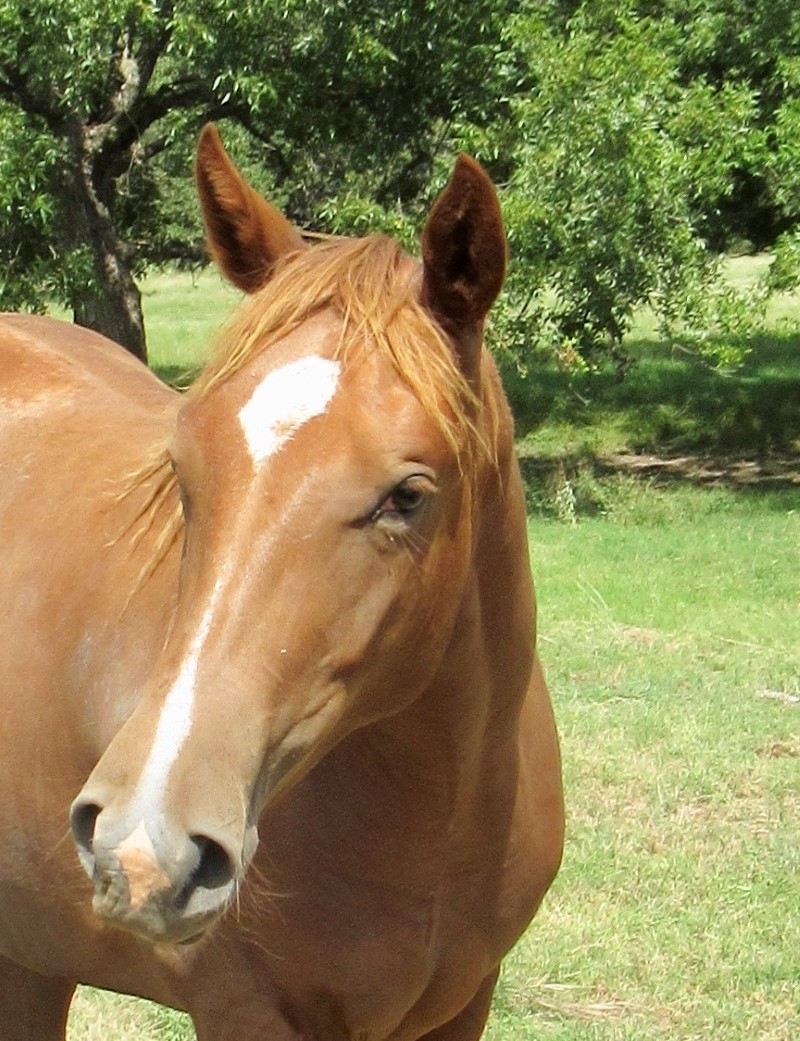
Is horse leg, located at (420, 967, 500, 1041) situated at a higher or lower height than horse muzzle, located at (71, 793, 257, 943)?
lower

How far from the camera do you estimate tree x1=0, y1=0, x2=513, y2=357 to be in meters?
9.78

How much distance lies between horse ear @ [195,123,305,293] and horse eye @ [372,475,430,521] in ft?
1.68

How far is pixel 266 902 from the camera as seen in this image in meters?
2.25

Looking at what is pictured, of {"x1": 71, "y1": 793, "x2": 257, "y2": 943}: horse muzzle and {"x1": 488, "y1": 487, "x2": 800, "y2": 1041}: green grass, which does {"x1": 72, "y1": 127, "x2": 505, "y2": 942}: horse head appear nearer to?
{"x1": 71, "y1": 793, "x2": 257, "y2": 943}: horse muzzle

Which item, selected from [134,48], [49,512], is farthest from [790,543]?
[49,512]

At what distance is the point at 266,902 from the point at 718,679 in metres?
4.34

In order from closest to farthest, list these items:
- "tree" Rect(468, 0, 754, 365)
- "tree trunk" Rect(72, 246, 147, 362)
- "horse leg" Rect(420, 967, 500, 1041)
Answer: "horse leg" Rect(420, 967, 500, 1041), "tree" Rect(468, 0, 754, 365), "tree trunk" Rect(72, 246, 147, 362)

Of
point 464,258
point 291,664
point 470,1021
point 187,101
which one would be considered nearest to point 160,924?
point 291,664

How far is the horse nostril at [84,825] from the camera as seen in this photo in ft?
5.46

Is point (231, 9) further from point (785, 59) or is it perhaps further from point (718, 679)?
point (718, 679)

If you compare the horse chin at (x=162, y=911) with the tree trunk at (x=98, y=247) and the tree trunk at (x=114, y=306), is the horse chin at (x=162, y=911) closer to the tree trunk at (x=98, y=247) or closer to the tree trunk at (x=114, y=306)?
the tree trunk at (x=98, y=247)

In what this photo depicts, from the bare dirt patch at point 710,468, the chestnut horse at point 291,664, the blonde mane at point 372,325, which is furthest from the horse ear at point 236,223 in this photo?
the bare dirt patch at point 710,468

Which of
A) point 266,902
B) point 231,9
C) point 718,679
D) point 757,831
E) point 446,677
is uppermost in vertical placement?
point 231,9

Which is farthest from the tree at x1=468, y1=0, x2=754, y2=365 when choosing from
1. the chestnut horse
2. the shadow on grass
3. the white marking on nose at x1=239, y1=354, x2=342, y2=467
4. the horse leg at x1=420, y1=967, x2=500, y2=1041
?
the white marking on nose at x1=239, y1=354, x2=342, y2=467
